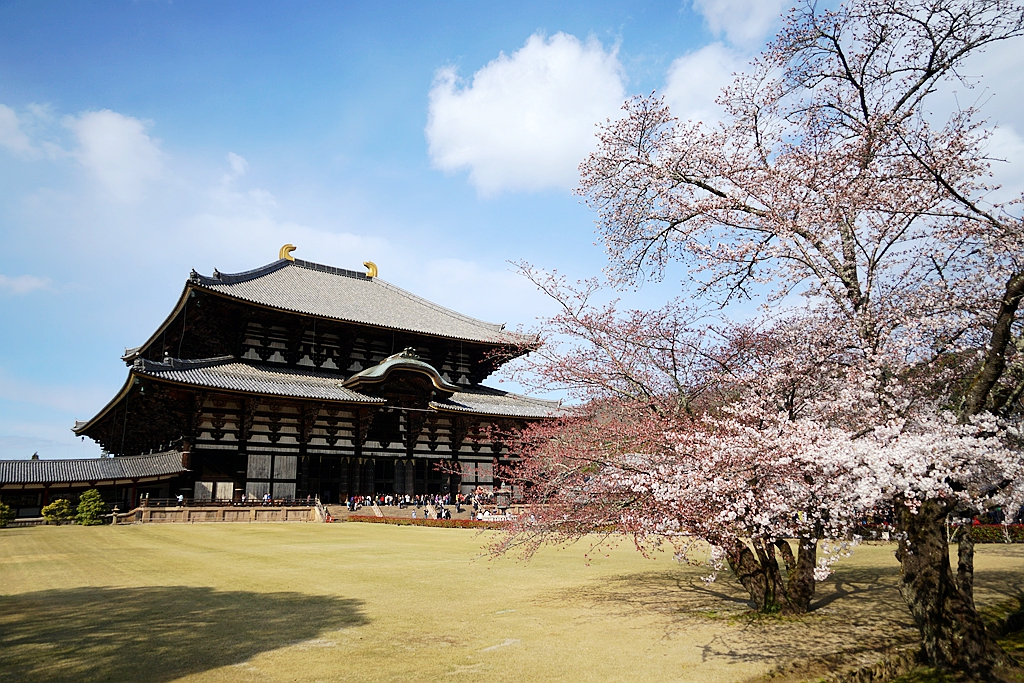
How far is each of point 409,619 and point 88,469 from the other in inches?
971

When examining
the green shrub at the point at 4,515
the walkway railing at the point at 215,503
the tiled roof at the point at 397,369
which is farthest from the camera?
the tiled roof at the point at 397,369

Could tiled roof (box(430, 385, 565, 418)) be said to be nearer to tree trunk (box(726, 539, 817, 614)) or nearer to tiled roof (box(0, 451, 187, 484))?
tiled roof (box(0, 451, 187, 484))

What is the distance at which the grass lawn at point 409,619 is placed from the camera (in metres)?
6.04

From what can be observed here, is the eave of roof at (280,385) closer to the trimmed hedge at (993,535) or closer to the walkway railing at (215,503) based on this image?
the walkway railing at (215,503)

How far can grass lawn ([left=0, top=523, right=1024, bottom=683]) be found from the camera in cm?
604

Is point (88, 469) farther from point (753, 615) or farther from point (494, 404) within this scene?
point (753, 615)

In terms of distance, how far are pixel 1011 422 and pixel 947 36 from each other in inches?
199

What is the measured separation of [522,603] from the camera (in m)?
9.19

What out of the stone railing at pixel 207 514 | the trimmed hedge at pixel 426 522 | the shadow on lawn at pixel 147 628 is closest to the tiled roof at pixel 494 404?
the trimmed hedge at pixel 426 522

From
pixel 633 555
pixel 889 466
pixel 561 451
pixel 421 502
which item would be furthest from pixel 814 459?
pixel 421 502

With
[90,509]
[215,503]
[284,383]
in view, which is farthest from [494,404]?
[90,509]

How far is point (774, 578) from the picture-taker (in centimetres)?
888

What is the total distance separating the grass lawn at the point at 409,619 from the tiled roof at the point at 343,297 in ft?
54.0

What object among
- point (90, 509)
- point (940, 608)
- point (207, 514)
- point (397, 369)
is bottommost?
point (940, 608)
